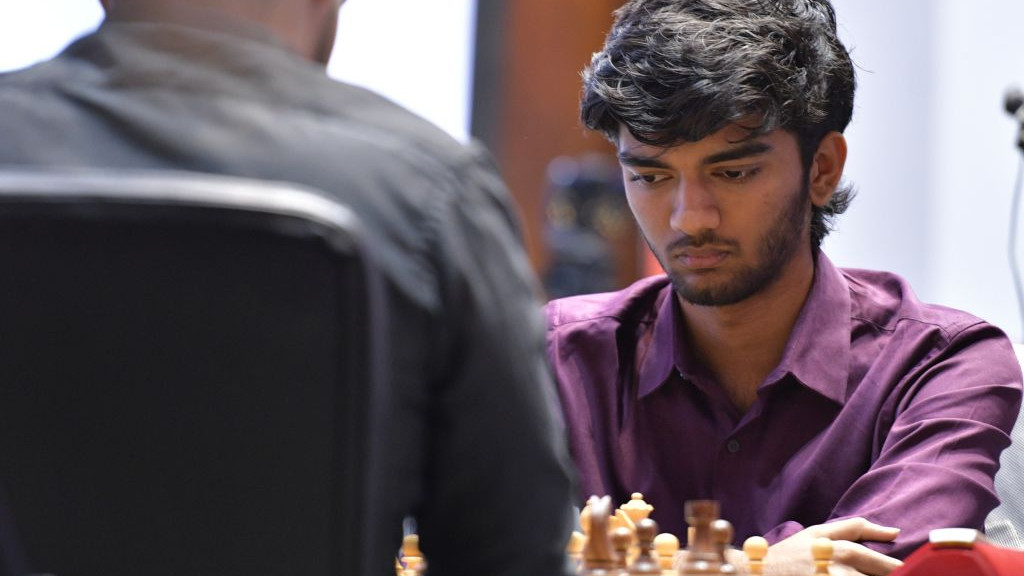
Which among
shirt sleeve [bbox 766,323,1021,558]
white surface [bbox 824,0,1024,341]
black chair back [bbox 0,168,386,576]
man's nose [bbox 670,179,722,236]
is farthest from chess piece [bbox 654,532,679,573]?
white surface [bbox 824,0,1024,341]

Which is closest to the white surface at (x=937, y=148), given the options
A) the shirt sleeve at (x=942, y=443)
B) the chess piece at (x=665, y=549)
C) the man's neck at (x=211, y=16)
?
Answer: the shirt sleeve at (x=942, y=443)

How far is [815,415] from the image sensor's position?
1951 mm

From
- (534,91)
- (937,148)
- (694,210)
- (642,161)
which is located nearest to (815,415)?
(694,210)

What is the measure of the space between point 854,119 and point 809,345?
4.79 feet

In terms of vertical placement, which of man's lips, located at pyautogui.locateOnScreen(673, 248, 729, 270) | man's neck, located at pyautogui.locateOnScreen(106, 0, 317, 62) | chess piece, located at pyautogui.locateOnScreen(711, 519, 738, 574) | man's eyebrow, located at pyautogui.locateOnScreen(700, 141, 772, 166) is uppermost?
man's neck, located at pyautogui.locateOnScreen(106, 0, 317, 62)

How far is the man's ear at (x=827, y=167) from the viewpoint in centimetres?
222

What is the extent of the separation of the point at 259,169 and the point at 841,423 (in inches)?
50.4

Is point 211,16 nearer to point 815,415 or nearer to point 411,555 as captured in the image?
point 411,555

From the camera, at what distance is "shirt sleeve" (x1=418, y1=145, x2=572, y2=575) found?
2.82ft

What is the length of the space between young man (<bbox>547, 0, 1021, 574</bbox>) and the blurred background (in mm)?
1380

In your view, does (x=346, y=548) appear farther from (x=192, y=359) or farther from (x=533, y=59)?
(x=533, y=59)

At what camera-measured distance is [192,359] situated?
0.75m

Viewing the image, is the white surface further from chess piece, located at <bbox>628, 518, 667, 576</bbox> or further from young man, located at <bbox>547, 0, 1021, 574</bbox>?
chess piece, located at <bbox>628, 518, 667, 576</bbox>

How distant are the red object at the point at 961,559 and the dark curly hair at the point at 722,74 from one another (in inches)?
36.9
